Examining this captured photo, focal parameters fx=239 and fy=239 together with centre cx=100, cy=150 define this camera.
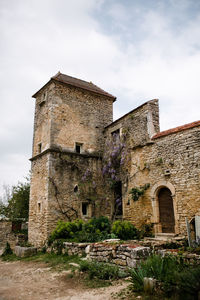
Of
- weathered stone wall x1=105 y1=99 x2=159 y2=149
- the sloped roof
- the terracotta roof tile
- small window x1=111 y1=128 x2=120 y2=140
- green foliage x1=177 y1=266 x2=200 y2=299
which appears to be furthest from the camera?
the sloped roof

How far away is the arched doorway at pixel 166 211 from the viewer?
8.94 metres

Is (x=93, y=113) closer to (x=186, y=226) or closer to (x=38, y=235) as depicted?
(x=38, y=235)

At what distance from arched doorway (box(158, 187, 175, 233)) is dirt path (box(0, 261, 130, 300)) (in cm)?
437

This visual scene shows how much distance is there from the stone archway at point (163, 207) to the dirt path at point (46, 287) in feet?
14.1

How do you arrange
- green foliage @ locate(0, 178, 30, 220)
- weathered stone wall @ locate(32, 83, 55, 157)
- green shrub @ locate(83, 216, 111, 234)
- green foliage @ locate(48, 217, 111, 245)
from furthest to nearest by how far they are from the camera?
green foliage @ locate(0, 178, 30, 220) → weathered stone wall @ locate(32, 83, 55, 157) → green shrub @ locate(83, 216, 111, 234) → green foliage @ locate(48, 217, 111, 245)

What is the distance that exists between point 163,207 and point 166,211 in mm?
182

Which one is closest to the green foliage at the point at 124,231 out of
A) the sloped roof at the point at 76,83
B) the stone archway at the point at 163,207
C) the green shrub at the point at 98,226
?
the green shrub at the point at 98,226

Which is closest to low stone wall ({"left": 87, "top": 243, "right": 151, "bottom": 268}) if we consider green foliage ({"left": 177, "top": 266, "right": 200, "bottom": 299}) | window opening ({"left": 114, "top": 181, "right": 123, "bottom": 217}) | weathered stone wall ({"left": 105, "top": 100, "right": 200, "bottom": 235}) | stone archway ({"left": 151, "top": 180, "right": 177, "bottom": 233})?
green foliage ({"left": 177, "top": 266, "right": 200, "bottom": 299})

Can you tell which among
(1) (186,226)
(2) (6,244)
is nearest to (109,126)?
(1) (186,226)

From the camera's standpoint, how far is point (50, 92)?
12.5 meters

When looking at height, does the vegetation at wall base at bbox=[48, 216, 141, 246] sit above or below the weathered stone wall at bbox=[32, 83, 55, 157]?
below

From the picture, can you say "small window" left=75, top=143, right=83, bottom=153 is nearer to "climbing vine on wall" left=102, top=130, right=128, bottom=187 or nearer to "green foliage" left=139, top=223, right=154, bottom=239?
"climbing vine on wall" left=102, top=130, right=128, bottom=187

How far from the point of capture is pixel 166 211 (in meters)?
9.10

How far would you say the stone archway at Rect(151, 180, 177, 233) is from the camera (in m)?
8.91
